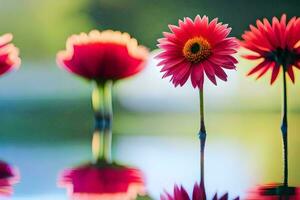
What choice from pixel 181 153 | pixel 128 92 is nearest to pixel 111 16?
pixel 128 92

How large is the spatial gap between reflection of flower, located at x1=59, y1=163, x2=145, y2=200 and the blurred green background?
92 mm

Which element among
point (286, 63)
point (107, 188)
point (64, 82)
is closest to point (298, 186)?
point (286, 63)

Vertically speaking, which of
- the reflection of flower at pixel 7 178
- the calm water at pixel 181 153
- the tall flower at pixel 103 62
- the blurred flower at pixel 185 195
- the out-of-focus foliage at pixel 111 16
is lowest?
the blurred flower at pixel 185 195

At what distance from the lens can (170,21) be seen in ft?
4.13

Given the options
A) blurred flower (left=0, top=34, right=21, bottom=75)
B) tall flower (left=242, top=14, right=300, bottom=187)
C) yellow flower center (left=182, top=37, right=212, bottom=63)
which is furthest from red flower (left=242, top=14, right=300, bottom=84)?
blurred flower (left=0, top=34, right=21, bottom=75)

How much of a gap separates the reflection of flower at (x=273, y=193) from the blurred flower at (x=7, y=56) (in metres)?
0.71

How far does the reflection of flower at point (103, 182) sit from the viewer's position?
1.06 m

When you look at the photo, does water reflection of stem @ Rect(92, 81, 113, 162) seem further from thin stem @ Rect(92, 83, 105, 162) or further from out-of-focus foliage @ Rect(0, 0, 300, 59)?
out-of-focus foliage @ Rect(0, 0, 300, 59)

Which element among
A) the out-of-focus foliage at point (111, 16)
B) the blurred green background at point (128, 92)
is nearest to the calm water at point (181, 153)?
the blurred green background at point (128, 92)

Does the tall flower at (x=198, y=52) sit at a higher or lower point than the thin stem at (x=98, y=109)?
higher

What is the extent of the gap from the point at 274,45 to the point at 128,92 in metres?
0.42

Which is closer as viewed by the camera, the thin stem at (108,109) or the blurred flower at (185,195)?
the blurred flower at (185,195)

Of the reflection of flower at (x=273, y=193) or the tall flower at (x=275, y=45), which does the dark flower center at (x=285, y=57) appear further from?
the reflection of flower at (x=273, y=193)

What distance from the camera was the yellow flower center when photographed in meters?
1.24
